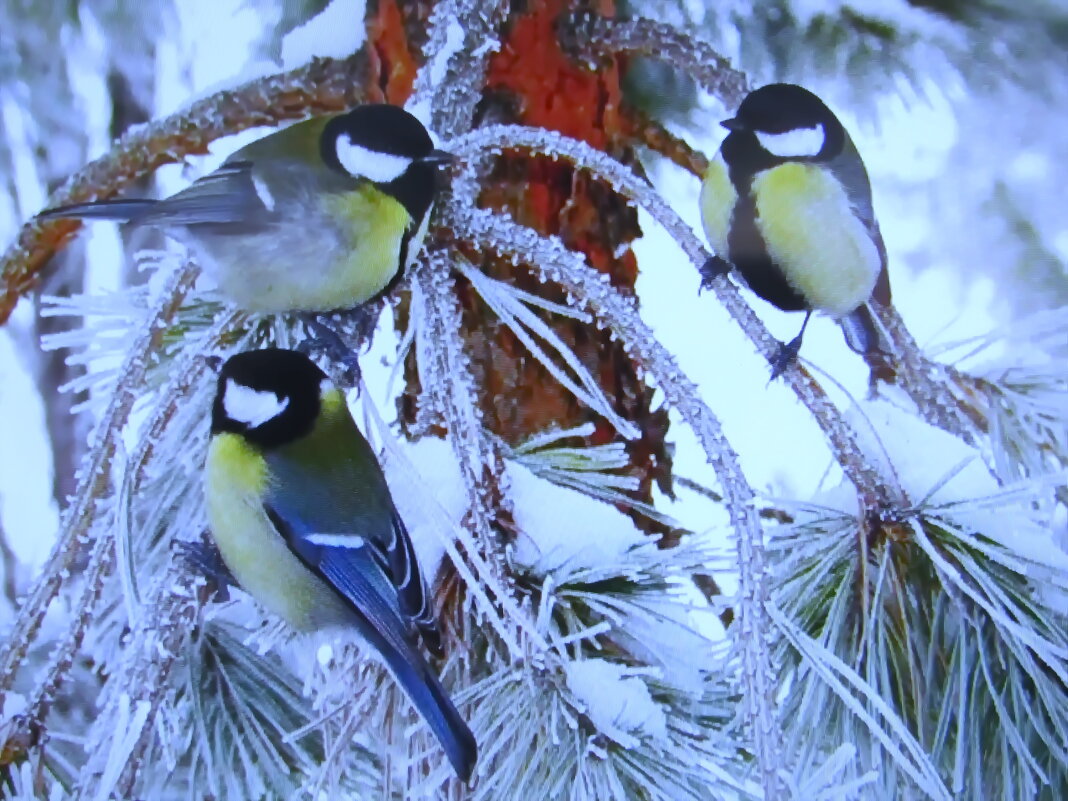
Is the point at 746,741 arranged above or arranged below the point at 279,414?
below

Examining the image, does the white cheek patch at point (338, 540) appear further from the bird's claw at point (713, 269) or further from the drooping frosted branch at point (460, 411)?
the bird's claw at point (713, 269)

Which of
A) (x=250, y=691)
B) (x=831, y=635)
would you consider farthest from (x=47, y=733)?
(x=831, y=635)

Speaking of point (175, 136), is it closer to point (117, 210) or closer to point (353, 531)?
point (117, 210)

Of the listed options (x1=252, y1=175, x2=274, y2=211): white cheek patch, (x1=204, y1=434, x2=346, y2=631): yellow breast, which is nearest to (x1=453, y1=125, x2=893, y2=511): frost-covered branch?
(x1=252, y1=175, x2=274, y2=211): white cheek patch

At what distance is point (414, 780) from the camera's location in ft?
1.75

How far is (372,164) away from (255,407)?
0.49 feet

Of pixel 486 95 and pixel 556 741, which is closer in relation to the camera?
pixel 556 741

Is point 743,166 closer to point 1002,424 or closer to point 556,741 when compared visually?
point 1002,424

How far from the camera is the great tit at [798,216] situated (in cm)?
59

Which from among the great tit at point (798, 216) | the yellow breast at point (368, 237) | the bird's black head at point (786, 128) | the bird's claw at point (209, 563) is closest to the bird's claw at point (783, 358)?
the great tit at point (798, 216)

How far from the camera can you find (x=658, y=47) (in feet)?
2.16

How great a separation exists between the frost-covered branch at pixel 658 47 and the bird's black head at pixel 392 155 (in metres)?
0.15

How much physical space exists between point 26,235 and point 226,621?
292mm

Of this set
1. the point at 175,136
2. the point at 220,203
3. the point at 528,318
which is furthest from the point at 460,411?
the point at 175,136
